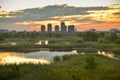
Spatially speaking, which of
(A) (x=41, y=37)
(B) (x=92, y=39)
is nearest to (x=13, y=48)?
(B) (x=92, y=39)

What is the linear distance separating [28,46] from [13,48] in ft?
25.7

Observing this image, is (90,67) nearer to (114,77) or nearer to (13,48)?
(114,77)

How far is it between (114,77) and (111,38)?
85.7 meters

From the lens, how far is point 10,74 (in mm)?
26312

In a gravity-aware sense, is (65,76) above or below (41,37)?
above

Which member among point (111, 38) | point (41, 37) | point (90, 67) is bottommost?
point (41, 37)

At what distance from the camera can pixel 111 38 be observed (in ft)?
360

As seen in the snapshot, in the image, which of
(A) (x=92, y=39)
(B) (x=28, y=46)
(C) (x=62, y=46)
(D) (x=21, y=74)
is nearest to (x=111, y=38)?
(A) (x=92, y=39)

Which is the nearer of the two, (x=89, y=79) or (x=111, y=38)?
(x=89, y=79)

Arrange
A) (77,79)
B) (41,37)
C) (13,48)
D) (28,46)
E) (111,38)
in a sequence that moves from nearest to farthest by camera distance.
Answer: (77,79) → (13,48) → (28,46) → (111,38) → (41,37)

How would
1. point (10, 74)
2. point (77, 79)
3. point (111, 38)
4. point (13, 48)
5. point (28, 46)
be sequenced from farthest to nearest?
point (111, 38), point (28, 46), point (13, 48), point (10, 74), point (77, 79)

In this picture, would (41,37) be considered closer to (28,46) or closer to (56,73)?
(28,46)

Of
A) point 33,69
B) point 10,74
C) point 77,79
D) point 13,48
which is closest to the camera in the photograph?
point 77,79

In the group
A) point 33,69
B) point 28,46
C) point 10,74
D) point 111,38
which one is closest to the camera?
point 10,74
